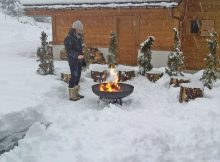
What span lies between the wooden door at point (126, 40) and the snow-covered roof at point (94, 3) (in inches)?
53.4

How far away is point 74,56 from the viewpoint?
34.2 ft

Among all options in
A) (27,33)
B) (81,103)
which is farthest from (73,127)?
(27,33)

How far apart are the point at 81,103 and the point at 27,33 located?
1120 inches

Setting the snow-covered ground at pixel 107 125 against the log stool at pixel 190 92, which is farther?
the log stool at pixel 190 92

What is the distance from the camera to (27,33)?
3684 cm

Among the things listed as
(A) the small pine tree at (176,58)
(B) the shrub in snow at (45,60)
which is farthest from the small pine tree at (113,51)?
(A) the small pine tree at (176,58)

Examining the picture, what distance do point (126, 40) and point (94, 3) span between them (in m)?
2.56

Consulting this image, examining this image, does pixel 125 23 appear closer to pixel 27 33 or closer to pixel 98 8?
pixel 98 8

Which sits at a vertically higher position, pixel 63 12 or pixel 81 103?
pixel 63 12

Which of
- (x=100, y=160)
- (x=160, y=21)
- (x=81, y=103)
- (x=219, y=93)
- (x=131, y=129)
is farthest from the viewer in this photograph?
(x=160, y=21)

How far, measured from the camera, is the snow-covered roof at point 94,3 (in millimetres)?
14391

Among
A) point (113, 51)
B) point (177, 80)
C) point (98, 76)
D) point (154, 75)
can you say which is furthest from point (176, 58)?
point (113, 51)

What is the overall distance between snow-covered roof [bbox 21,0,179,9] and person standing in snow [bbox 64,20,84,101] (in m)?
5.33

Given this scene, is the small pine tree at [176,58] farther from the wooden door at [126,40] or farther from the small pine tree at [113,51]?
the wooden door at [126,40]
